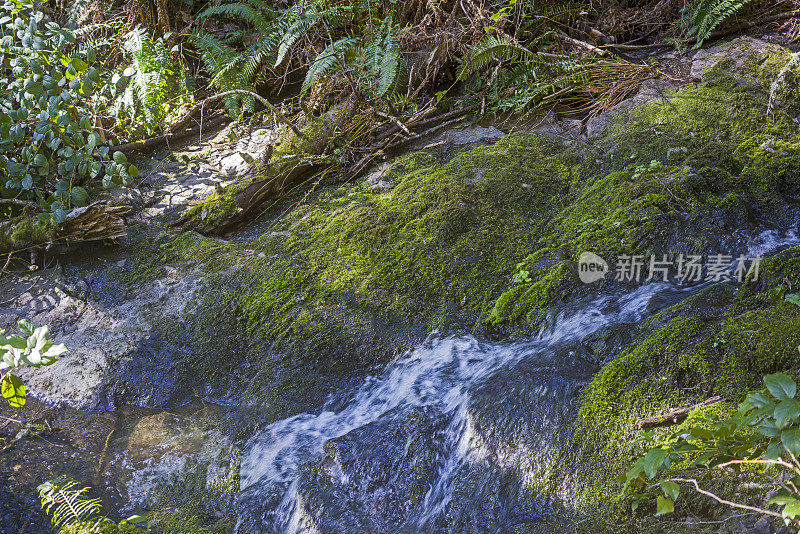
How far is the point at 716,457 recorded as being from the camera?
1963 millimetres

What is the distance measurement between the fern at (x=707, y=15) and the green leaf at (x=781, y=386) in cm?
468

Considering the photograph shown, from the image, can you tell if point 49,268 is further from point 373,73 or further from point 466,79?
point 466,79

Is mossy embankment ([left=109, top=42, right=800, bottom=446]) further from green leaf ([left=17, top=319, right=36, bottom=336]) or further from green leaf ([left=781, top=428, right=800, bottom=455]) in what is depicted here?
green leaf ([left=781, top=428, right=800, bottom=455])

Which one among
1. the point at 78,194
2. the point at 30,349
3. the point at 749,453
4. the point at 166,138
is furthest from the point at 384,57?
the point at 749,453

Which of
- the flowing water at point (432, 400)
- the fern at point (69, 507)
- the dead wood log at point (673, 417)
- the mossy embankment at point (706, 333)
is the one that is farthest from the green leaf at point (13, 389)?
the dead wood log at point (673, 417)

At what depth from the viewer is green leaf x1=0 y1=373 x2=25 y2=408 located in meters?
2.52

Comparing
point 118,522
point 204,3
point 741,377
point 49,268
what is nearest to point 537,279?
point 741,377

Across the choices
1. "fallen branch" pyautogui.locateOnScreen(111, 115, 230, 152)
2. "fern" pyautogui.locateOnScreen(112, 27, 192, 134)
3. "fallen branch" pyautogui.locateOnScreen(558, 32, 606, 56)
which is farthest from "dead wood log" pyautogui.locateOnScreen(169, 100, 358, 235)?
"fallen branch" pyautogui.locateOnScreen(558, 32, 606, 56)

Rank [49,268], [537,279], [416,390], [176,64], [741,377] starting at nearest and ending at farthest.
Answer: [741,377] < [416,390] < [537,279] < [49,268] < [176,64]

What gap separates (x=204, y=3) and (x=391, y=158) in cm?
364

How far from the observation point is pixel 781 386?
159 centimetres

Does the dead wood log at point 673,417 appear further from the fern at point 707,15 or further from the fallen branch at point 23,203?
the fallen branch at point 23,203

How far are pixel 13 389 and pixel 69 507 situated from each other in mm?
648

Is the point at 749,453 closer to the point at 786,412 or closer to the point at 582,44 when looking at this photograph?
the point at 786,412
